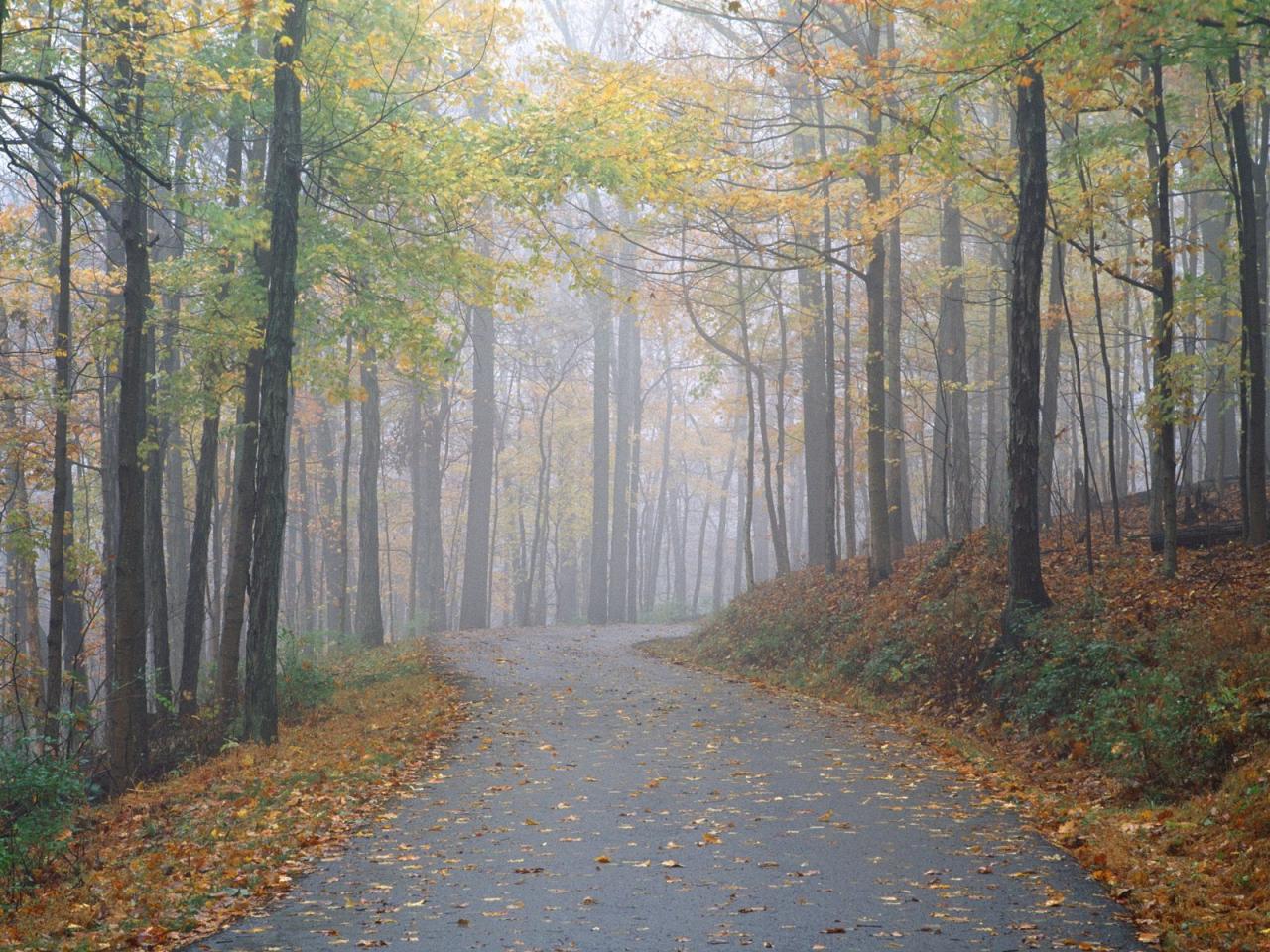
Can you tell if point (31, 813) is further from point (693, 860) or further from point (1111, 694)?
point (1111, 694)

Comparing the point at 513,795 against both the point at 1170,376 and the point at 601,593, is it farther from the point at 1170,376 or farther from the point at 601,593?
the point at 601,593

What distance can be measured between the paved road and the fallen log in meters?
4.82

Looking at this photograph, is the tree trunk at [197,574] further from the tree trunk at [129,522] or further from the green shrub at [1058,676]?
the green shrub at [1058,676]

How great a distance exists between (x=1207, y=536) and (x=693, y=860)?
9.77 m

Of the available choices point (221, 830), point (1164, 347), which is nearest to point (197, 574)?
→ point (221, 830)

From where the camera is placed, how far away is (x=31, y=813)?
28.2 feet

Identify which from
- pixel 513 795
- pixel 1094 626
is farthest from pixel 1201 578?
pixel 513 795

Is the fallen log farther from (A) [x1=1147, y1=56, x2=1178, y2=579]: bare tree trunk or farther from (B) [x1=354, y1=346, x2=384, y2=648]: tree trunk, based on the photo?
(B) [x1=354, y1=346, x2=384, y2=648]: tree trunk

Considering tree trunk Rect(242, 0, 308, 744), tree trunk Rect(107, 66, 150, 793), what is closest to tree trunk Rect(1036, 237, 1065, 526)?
tree trunk Rect(242, 0, 308, 744)

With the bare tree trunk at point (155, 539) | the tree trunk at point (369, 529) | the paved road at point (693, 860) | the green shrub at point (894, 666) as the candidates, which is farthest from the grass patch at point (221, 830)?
the tree trunk at point (369, 529)

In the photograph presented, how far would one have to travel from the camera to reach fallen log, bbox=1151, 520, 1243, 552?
1360 cm

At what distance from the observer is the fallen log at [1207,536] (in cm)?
1360

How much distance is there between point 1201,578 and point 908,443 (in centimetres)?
2571

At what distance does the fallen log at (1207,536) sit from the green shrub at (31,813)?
12577 millimetres
